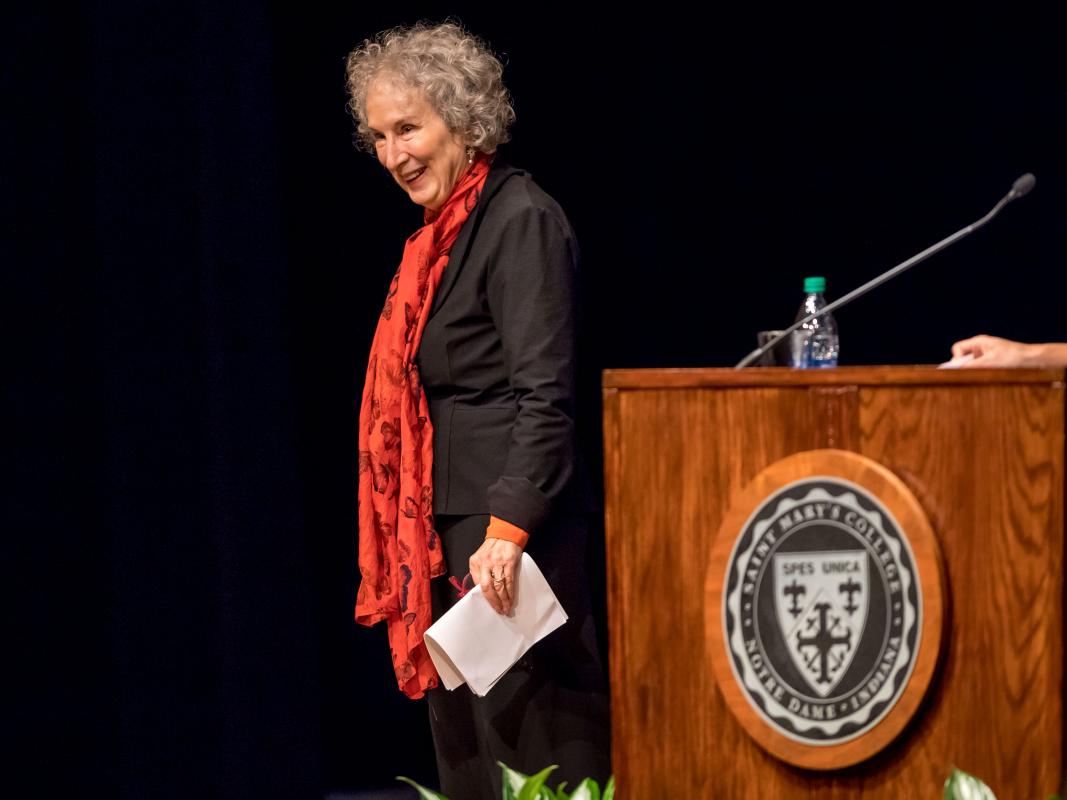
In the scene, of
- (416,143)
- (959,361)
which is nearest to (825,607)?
(959,361)

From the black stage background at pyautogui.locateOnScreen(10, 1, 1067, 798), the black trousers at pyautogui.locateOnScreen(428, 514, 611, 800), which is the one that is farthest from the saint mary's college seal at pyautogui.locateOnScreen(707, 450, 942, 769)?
the black stage background at pyautogui.locateOnScreen(10, 1, 1067, 798)

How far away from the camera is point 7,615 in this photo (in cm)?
248

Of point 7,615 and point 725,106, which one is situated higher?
point 725,106

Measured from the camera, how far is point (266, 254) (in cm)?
260

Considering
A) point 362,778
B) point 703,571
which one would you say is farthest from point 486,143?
point 362,778

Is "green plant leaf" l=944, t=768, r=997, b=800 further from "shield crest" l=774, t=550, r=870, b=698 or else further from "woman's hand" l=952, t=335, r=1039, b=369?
"woman's hand" l=952, t=335, r=1039, b=369

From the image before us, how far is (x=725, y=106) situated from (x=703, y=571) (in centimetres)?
163

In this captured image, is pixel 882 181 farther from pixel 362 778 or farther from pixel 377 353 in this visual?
pixel 362 778

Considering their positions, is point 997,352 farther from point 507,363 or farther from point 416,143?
point 416,143

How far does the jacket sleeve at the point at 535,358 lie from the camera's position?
1.69m

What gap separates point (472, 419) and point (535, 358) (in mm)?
155

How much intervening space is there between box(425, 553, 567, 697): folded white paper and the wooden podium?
38cm

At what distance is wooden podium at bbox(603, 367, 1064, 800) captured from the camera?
115 cm

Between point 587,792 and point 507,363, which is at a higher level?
point 507,363
